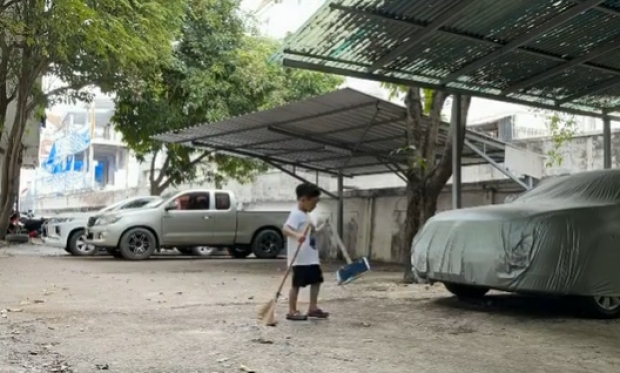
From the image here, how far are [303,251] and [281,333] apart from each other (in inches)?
34.9

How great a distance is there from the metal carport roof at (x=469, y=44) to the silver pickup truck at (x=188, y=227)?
8.20 metres

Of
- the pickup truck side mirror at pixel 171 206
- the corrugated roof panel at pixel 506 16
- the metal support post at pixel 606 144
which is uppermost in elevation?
the corrugated roof panel at pixel 506 16

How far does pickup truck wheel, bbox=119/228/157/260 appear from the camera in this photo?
48.9ft

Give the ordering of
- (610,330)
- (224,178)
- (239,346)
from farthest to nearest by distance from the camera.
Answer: (224,178) < (610,330) < (239,346)

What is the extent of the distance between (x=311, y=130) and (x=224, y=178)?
1071cm

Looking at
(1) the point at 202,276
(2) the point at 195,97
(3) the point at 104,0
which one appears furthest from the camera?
(2) the point at 195,97

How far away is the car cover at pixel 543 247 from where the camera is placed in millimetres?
6457

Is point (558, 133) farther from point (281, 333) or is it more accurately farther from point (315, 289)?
point (281, 333)

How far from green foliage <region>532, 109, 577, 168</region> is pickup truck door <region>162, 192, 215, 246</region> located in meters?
7.84

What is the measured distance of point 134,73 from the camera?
14.1 metres

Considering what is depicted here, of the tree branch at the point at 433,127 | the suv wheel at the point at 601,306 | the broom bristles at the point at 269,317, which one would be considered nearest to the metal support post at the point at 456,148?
the tree branch at the point at 433,127

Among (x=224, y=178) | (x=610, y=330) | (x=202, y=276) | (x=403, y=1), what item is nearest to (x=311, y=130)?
(x=202, y=276)

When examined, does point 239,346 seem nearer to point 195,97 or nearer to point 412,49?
point 412,49

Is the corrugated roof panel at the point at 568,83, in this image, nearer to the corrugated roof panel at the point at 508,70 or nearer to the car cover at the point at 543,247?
the corrugated roof panel at the point at 508,70
